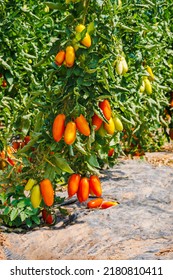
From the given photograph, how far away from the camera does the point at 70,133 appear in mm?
3654

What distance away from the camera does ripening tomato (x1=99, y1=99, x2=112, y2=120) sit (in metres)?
3.83

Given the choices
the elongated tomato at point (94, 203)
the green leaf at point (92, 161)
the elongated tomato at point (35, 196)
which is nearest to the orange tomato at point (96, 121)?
the green leaf at point (92, 161)

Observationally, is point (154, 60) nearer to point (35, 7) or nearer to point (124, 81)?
point (124, 81)

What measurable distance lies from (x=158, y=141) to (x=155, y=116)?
160 cm

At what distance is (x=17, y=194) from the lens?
429cm

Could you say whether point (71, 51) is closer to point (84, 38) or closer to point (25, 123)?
point (84, 38)

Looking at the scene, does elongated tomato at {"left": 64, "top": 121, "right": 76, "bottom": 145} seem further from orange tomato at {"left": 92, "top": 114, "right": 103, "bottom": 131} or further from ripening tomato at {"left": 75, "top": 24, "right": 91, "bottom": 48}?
ripening tomato at {"left": 75, "top": 24, "right": 91, "bottom": 48}

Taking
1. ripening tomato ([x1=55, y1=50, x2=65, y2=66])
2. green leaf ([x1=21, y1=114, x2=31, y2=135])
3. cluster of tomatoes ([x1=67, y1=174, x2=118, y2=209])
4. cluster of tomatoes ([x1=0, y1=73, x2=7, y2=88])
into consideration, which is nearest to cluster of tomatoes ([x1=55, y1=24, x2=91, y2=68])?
ripening tomato ([x1=55, y1=50, x2=65, y2=66])

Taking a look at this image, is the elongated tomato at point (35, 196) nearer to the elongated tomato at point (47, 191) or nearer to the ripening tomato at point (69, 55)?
the elongated tomato at point (47, 191)

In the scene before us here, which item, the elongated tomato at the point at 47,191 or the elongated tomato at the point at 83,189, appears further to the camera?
the elongated tomato at the point at 83,189

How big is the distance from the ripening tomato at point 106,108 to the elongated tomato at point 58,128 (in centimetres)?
26

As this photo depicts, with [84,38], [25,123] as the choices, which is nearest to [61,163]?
[84,38]

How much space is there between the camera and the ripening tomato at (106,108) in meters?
3.83
